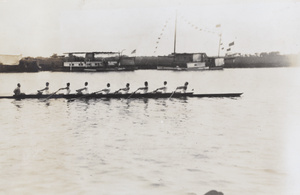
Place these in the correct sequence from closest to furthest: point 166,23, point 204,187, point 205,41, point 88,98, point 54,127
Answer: point 204,187 < point 166,23 < point 205,41 < point 54,127 < point 88,98

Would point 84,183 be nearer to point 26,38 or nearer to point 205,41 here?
point 26,38

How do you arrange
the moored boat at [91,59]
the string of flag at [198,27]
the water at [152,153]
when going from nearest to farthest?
the water at [152,153] → the string of flag at [198,27] → the moored boat at [91,59]

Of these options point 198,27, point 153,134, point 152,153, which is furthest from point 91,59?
point 152,153

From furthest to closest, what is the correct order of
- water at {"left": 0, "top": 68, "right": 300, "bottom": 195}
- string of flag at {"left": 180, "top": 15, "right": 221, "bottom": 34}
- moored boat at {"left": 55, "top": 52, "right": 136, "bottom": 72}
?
moored boat at {"left": 55, "top": 52, "right": 136, "bottom": 72}, string of flag at {"left": 180, "top": 15, "right": 221, "bottom": 34}, water at {"left": 0, "top": 68, "right": 300, "bottom": 195}

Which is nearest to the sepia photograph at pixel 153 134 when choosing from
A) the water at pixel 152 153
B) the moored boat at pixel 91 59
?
the water at pixel 152 153

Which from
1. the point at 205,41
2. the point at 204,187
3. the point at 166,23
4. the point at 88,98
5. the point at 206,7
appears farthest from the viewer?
the point at 88,98

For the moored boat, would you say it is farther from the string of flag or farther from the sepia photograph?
the string of flag

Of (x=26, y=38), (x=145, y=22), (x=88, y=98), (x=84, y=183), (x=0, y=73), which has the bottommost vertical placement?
(x=84, y=183)

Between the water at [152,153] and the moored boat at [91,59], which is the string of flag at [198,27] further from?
the moored boat at [91,59]

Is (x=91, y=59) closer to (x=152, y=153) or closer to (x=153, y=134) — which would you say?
(x=153, y=134)

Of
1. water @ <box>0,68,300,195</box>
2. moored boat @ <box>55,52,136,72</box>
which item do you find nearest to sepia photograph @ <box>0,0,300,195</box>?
water @ <box>0,68,300,195</box>

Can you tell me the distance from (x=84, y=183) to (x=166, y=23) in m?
2.34

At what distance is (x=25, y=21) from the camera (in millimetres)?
3582

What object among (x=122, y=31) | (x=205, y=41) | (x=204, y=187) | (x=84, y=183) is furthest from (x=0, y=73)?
(x=204, y=187)
